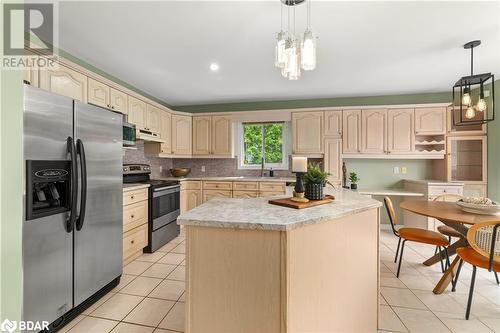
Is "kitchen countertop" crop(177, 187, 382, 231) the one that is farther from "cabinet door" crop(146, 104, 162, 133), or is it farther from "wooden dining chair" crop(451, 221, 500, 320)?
"cabinet door" crop(146, 104, 162, 133)

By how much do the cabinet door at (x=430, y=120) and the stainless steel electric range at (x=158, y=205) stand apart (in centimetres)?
420

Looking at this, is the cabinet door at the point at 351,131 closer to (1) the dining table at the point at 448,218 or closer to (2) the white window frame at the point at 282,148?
(2) the white window frame at the point at 282,148

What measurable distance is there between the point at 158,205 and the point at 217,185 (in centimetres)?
117

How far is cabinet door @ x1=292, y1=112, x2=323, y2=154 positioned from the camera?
439 cm

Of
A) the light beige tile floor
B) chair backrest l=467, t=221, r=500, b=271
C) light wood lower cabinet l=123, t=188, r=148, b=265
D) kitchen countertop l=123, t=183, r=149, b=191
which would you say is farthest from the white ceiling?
the light beige tile floor

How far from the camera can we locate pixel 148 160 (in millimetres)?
4363

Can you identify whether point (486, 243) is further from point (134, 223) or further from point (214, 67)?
point (134, 223)

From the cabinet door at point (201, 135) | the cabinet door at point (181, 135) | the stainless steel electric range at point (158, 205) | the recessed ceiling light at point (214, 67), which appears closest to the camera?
the recessed ceiling light at point (214, 67)

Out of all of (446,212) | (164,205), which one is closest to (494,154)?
(446,212)

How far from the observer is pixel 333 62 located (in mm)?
3041

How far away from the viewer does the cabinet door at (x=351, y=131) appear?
14.0 feet

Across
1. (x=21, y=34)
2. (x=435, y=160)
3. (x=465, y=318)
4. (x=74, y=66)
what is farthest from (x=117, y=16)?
(x=435, y=160)

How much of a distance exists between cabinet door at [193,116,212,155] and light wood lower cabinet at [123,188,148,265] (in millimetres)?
1688

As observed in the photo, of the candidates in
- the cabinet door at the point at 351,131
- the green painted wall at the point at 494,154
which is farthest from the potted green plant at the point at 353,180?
the green painted wall at the point at 494,154
